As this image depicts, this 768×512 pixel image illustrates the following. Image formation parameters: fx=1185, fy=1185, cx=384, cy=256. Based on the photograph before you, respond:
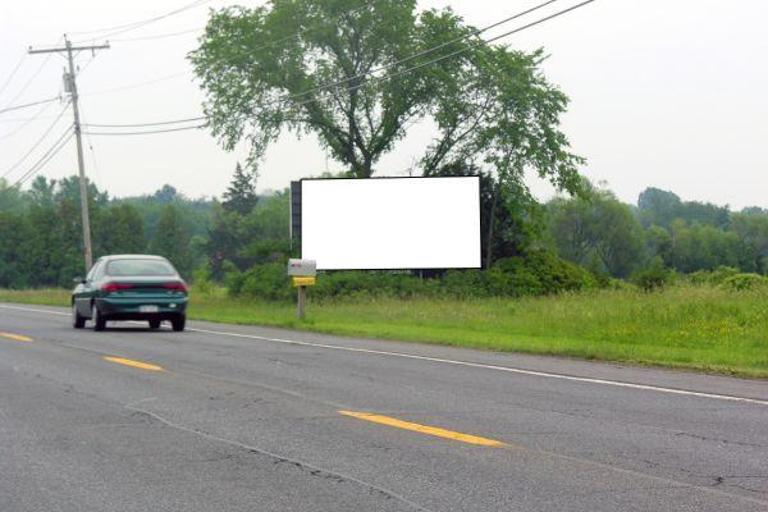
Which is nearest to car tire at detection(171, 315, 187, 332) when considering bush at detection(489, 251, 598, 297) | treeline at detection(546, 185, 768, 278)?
bush at detection(489, 251, 598, 297)

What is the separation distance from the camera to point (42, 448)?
922 cm

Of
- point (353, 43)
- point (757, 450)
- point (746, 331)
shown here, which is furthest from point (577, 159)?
point (757, 450)

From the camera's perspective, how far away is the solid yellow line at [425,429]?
30.5 feet

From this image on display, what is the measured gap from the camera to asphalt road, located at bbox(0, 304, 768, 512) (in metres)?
7.32

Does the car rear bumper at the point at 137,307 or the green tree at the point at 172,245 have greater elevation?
the green tree at the point at 172,245

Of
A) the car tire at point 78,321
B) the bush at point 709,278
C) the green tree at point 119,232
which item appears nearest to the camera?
the car tire at point 78,321

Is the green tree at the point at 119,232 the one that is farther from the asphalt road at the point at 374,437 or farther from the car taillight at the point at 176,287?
the asphalt road at the point at 374,437

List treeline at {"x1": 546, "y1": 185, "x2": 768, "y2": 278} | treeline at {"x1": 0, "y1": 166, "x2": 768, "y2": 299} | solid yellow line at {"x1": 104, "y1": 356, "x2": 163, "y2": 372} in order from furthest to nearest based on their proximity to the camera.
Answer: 1. treeline at {"x1": 546, "y1": 185, "x2": 768, "y2": 278}
2. treeline at {"x1": 0, "y1": 166, "x2": 768, "y2": 299}
3. solid yellow line at {"x1": 104, "y1": 356, "x2": 163, "y2": 372}

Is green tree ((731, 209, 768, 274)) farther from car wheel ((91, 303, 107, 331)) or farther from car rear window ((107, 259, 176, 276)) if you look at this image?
car wheel ((91, 303, 107, 331))

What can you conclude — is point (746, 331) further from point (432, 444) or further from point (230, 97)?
point (230, 97)

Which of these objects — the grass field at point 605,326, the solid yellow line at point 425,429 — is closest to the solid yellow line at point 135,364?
the solid yellow line at point 425,429

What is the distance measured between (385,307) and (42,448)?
89.6ft

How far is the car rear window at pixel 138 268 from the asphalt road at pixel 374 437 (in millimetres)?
8469

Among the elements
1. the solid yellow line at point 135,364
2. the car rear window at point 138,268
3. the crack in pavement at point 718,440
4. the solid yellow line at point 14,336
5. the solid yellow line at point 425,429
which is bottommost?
the crack in pavement at point 718,440
